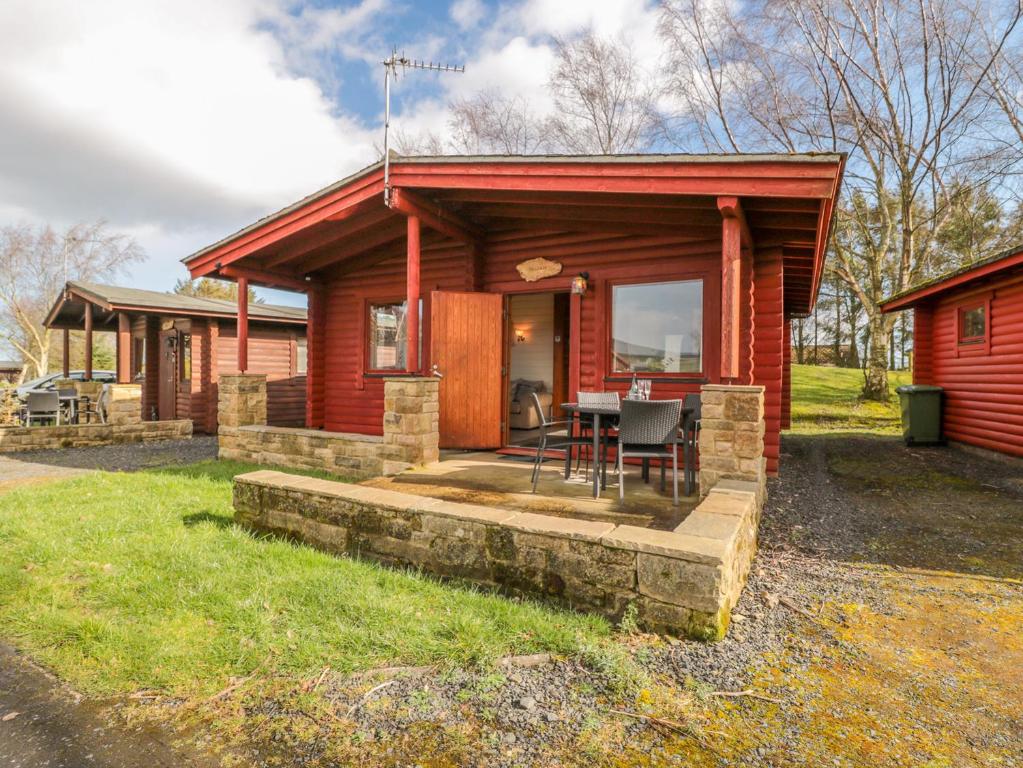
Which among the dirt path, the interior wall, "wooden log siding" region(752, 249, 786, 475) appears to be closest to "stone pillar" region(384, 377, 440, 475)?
the dirt path

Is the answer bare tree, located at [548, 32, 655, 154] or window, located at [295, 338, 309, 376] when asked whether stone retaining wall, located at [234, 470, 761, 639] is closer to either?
window, located at [295, 338, 309, 376]

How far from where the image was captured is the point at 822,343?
27.7 metres

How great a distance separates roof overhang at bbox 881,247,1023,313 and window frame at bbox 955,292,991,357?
1.11 ft

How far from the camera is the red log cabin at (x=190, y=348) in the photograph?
11562 mm

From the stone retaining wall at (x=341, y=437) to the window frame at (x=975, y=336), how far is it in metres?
8.92

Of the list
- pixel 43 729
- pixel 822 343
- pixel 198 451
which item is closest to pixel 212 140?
pixel 198 451

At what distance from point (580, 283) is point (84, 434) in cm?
942

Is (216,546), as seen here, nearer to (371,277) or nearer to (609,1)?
(371,277)

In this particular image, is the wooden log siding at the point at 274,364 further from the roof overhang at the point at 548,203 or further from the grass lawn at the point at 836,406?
the grass lawn at the point at 836,406

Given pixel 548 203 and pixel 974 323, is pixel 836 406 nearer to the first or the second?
pixel 974 323

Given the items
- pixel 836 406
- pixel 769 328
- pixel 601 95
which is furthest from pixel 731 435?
pixel 601 95

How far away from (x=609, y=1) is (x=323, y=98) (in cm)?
889

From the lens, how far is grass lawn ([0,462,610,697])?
2244 millimetres

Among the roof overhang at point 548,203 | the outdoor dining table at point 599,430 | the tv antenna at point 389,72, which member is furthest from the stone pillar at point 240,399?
the outdoor dining table at point 599,430
